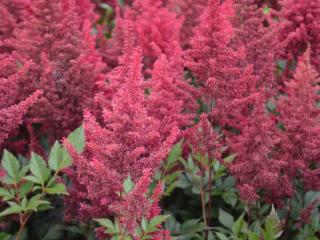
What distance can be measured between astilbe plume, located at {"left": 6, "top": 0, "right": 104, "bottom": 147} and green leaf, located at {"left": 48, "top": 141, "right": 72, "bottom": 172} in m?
0.75

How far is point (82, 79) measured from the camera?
3873 mm

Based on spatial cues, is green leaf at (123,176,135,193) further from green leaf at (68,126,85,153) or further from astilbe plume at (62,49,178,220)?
green leaf at (68,126,85,153)

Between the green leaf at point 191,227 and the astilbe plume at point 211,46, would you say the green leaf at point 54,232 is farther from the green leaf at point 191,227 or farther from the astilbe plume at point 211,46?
the astilbe plume at point 211,46

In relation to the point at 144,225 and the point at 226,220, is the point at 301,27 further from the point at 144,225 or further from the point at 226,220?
the point at 144,225

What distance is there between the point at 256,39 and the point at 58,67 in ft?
4.94

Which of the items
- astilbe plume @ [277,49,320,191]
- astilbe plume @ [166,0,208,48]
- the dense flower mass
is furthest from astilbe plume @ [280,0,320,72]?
astilbe plume @ [277,49,320,191]

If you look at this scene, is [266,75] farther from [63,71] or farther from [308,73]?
[63,71]

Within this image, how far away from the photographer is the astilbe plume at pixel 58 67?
373cm

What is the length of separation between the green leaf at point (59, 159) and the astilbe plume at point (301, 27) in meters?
Result: 2.20

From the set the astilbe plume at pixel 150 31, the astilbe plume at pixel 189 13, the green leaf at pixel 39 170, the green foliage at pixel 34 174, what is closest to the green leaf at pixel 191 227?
the green foliage at pixel 34 174

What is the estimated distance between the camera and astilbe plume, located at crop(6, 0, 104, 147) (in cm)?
373

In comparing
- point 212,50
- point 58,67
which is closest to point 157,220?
point 212,50

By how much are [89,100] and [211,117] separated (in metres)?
0.92

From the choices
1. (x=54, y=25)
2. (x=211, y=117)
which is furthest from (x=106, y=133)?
(x=54, y=25)
